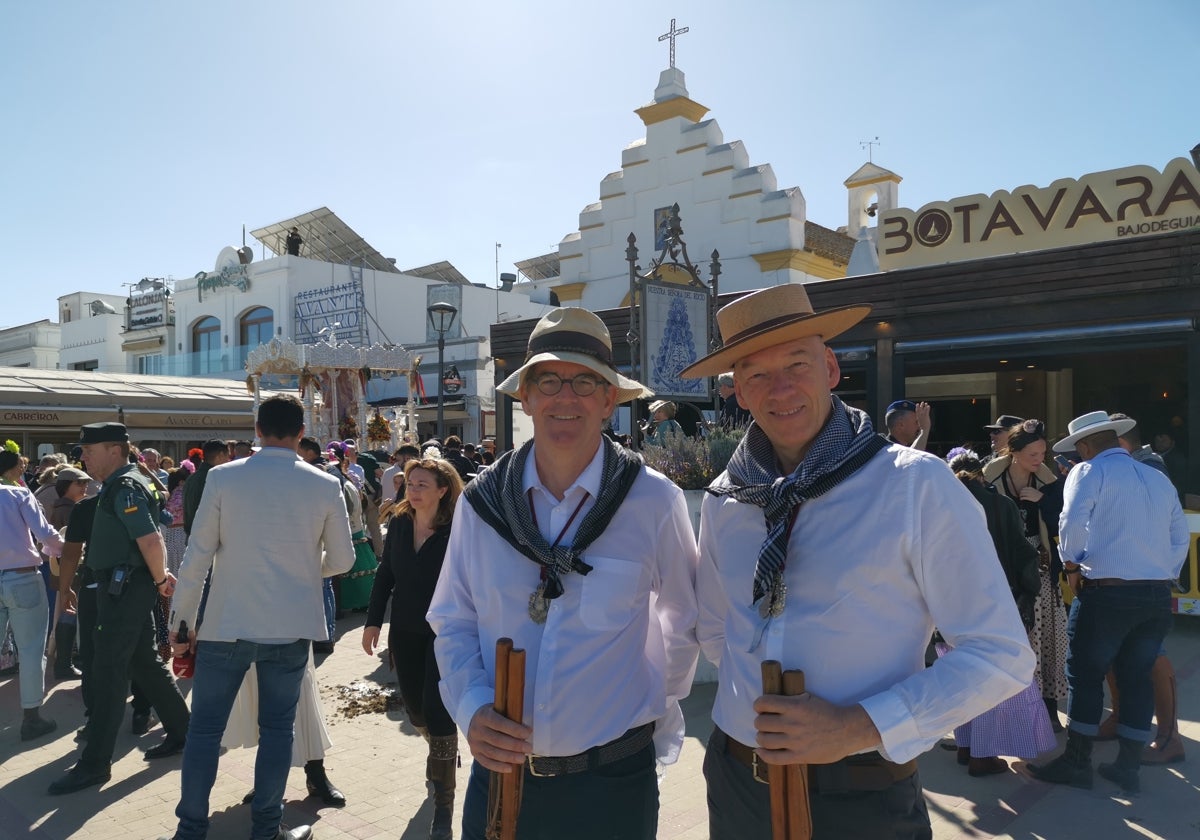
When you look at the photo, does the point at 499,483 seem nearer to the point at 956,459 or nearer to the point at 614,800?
the point at 614,800

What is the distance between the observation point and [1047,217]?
11555 millimetres

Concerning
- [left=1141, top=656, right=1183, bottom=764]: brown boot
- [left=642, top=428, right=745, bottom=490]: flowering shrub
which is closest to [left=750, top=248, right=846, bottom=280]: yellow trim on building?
[left=642, top=428, right=745, bottom=490]: flowering shrub

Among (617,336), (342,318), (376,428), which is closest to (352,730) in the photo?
(617,336)

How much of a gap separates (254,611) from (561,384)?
7.21 ft

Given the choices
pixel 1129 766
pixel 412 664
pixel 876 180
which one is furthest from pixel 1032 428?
pixel 876 180

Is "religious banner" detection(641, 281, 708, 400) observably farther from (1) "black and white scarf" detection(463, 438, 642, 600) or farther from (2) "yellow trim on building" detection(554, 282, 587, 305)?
(2) "yellow trim on building" detection(554, 282, 587, 305)

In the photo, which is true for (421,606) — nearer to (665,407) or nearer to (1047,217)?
(665,407)

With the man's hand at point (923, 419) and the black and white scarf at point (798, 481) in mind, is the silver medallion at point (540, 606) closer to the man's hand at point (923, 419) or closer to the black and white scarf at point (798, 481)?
the black and white scarf at point (798, 481)

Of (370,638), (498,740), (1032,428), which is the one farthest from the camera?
(1032,428)

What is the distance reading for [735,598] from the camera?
6.52 ft

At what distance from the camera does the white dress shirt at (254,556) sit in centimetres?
371

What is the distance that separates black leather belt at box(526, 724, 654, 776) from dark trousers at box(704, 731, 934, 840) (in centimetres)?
33

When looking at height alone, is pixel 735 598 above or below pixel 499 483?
below

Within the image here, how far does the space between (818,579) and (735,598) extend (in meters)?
0.25
